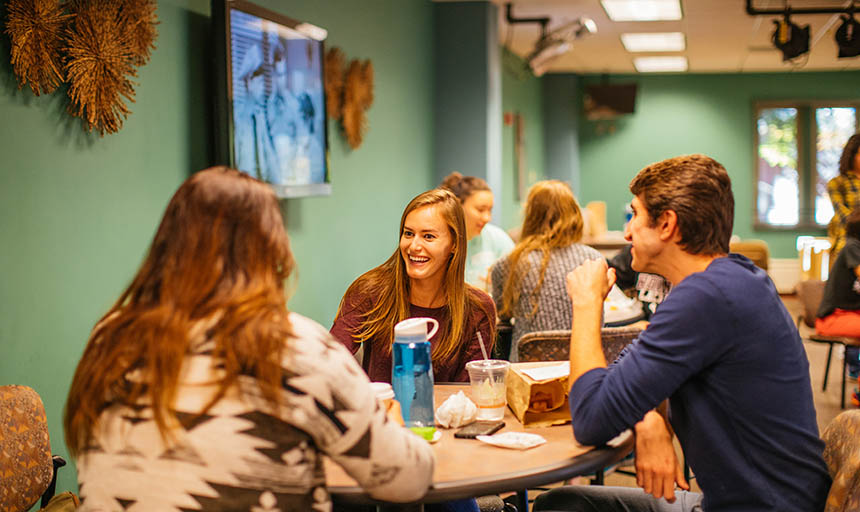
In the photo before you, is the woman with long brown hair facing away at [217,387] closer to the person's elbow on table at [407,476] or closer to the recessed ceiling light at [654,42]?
the person's elbow on table at [407,476]

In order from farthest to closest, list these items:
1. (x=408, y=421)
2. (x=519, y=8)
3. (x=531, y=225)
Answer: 1. (x=519, y=8)
2. (x=531, y=225)
3. (x=408, y=421)

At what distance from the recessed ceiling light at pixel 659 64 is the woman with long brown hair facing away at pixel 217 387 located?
31.7 ft

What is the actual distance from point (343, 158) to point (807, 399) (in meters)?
3.62

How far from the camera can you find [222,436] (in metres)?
1.17

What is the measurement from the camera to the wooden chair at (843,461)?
1514mm

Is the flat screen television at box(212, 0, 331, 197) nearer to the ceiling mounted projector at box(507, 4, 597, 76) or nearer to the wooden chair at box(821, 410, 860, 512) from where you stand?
the wooden chair at box(821, 410, 860, 512)

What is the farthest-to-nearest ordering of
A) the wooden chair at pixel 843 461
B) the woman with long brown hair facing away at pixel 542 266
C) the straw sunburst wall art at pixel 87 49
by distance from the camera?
the woman with long brown hair facing away at pixel 542 266 → the straw sunburst wall art at pixel 87 49 → the wooden chair at pixel 843 461

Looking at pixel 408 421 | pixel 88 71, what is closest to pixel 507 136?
pixel 88 71

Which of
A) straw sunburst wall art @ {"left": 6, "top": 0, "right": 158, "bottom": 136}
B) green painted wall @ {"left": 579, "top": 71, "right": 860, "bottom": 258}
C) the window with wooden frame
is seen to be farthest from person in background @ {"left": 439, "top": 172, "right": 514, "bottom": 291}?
the window with wooden frame

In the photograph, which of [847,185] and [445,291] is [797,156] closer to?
[847,185]

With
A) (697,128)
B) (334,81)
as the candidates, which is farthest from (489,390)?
(697,128)

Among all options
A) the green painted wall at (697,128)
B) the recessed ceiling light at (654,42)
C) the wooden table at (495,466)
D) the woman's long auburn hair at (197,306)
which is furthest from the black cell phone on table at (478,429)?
the green painted wall at (697,128)

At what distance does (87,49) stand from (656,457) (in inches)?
80.0

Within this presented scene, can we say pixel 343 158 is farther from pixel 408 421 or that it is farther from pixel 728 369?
pixel 728 369
